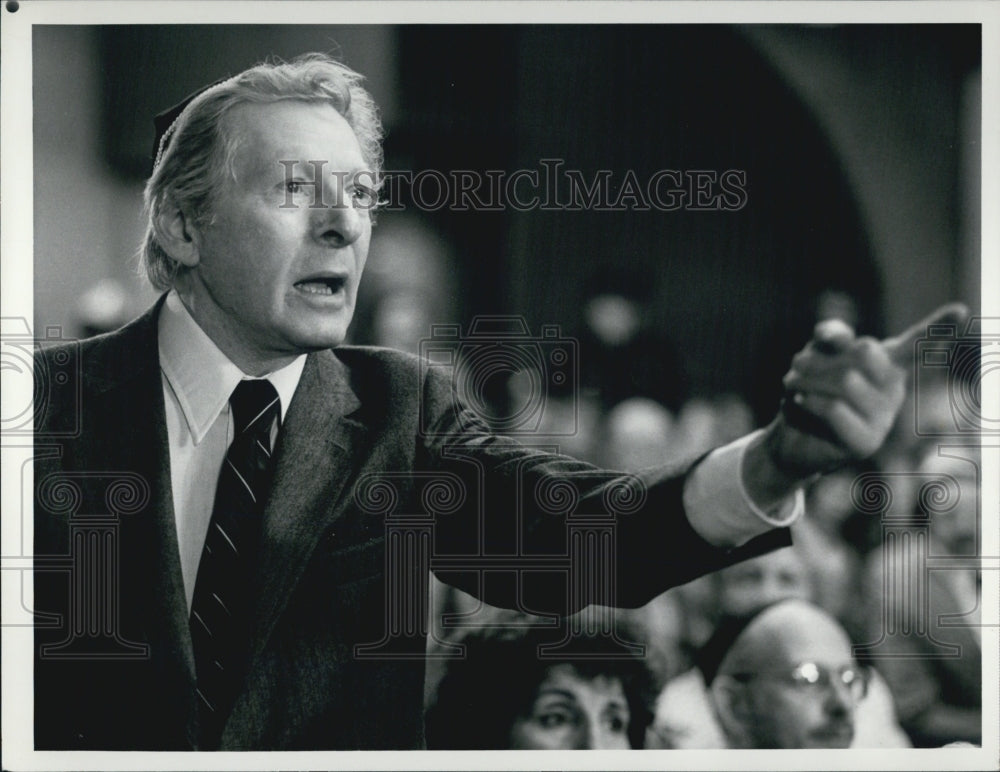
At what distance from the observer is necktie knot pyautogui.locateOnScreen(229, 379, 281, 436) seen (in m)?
2.15

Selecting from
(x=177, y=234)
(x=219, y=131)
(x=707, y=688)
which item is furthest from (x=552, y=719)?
(x=219, y=131)

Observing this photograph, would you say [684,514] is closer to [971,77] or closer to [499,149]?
[499,149]

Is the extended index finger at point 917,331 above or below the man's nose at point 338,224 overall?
below

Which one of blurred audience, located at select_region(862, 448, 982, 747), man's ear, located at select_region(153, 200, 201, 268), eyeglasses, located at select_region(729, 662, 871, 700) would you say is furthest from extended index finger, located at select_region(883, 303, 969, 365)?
man's ear, located at select_region(153, 200, 201, 268)

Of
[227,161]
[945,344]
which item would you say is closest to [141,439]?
[227,161]

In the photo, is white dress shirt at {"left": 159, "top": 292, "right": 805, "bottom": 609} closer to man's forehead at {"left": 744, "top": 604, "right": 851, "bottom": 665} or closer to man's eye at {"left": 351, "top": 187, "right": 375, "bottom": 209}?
man's forehead at {"left": 744, "top": 604, "right": 851, "bottom": 665}

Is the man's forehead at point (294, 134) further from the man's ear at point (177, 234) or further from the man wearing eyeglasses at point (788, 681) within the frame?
the man wearing eyeglasses at point (788, 681)

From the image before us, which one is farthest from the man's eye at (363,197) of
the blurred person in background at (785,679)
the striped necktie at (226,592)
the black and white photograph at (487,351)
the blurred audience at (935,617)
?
the blurred audience at (935,617)

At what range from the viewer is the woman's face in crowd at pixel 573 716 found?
85.0 inches

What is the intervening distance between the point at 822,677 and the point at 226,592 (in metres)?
1.36

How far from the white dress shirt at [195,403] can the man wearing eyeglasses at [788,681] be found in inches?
46.0

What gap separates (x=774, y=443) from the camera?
211cm

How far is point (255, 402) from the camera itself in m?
2.15

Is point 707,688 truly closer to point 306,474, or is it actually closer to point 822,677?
point 822,677
